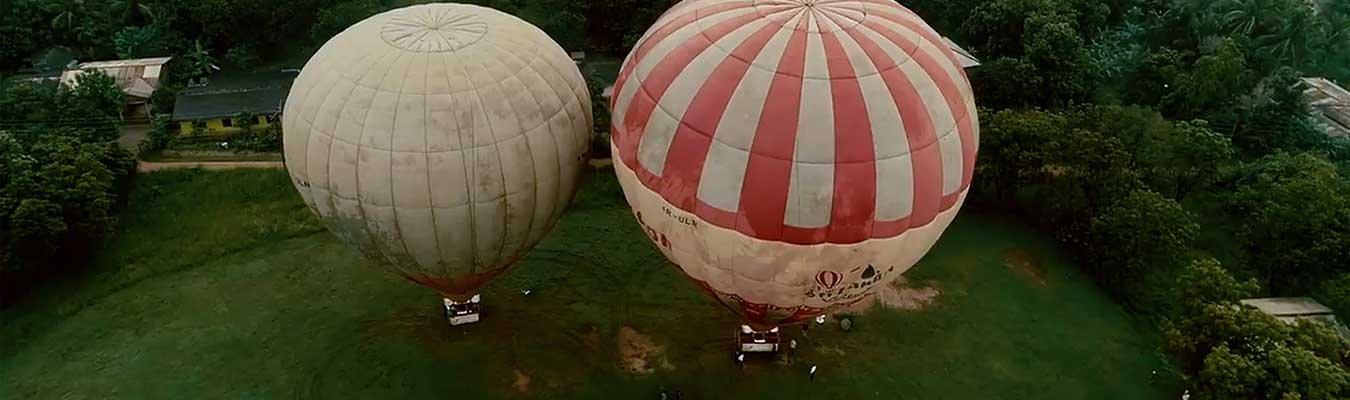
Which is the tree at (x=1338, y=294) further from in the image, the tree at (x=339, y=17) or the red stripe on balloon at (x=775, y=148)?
the tree at (x=339, y=17)

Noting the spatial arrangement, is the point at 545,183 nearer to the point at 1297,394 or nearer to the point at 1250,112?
the point at 1297,394

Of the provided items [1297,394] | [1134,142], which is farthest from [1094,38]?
[1297,394]

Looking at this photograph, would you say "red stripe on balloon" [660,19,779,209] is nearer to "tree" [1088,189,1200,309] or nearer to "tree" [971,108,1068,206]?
"tree" [971,108,1068,206]

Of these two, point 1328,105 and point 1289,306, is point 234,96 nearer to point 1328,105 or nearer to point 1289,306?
point 1289,306

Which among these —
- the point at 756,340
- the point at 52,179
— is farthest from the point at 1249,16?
the point at 52,179

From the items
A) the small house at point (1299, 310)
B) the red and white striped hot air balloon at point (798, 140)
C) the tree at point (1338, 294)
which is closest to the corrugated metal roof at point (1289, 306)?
the small house at point (1299, 310)

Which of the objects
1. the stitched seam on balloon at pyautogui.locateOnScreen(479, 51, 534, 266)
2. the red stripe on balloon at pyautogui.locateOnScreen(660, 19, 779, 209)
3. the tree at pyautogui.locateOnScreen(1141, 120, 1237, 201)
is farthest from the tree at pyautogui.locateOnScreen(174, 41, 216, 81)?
the tree at pyautogui.locateOnScreen(1141, 120, 1237, 201)
